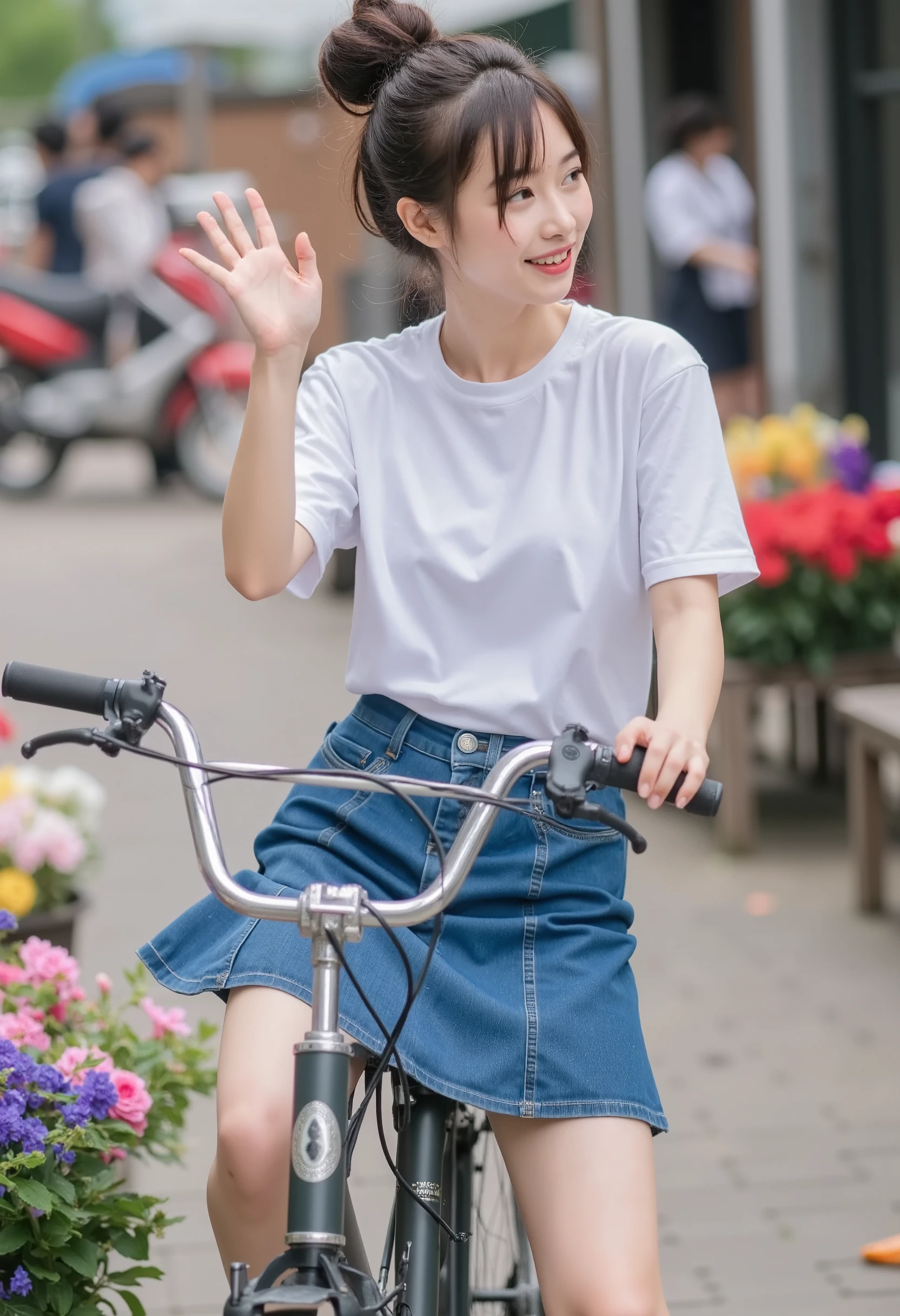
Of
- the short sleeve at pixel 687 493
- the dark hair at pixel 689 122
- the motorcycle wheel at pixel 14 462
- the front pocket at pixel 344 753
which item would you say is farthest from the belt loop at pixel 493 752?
the motorcycle wheel at pixel 14 462

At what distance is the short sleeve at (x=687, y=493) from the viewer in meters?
2.10

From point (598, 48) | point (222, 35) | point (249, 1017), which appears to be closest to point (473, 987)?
point (249, 1017)

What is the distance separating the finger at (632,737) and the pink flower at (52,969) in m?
1.22

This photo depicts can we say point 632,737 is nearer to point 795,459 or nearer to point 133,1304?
point 133,1304

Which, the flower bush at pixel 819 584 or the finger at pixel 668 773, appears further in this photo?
the flower bush at pixel 819 584

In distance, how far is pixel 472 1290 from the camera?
7.97 feet

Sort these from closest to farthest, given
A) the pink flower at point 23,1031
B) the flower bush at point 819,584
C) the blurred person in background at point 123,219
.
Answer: the pink flower at point 23,1031 < the flower bush at point 819,584 < the blurred person in background at point 123,219

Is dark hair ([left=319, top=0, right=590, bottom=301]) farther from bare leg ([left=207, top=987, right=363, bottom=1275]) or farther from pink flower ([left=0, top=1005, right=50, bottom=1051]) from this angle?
A: pink flower ([left=0, top=1005, right=50, bottom=1051])

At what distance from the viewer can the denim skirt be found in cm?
200

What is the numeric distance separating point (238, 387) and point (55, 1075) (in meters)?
9.50

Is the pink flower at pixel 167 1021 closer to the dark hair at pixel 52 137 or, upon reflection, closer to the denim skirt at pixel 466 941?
the denim skirt at pixel 466 941

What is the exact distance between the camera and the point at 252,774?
5.80 ft

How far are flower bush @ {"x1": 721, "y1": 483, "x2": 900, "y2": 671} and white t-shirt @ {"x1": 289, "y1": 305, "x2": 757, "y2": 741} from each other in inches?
133

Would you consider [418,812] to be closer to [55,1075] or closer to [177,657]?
[55,1075]
